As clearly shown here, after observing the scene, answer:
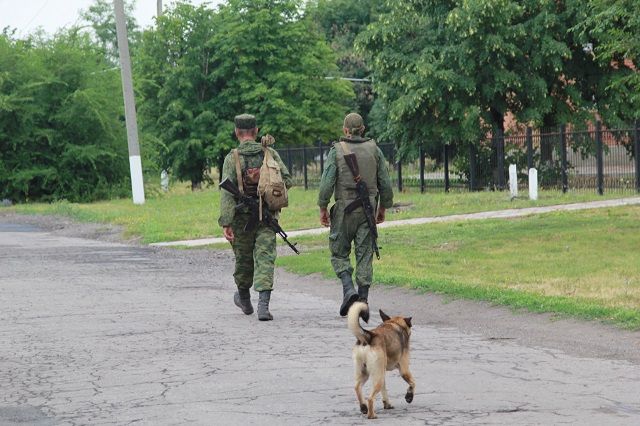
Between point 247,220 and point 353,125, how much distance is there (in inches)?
53.9

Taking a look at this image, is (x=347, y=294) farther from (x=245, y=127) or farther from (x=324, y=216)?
(x=245, y=127)

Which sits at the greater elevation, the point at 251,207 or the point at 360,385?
the point at 251,207

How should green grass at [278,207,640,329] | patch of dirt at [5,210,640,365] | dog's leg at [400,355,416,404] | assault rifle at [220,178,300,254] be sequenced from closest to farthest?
dog's leg at [400,355,416,404] < patch of dirt at [5,210,640,365] < assault rifle at [220,178,300,254] < green grass at [278,207,640,329]

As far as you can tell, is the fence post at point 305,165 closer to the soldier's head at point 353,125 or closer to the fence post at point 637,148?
the fence post at point 637,148

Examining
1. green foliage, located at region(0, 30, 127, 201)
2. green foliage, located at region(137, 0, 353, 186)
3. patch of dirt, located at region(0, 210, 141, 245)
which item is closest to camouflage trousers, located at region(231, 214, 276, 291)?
patch of dirt, located at region(0, 210, 141, 245)

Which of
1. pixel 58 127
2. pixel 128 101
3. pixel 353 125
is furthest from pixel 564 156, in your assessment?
pixel 353 125

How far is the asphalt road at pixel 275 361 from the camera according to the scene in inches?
299

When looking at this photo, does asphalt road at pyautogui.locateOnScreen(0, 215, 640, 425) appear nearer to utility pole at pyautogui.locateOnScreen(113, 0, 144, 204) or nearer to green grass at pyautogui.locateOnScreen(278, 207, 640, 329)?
green grass at pyautogui.locateOnScreen(278, 207, 640, 329)

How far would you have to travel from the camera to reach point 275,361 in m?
9.48

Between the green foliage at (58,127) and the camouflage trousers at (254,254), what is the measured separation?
28.8 meters

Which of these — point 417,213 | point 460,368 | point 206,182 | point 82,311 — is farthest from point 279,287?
point 206,182

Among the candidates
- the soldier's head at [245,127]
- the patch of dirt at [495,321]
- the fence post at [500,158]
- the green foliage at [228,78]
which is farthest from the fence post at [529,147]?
the soldier's head at [245,127]

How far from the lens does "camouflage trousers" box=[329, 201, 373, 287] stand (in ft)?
39.0

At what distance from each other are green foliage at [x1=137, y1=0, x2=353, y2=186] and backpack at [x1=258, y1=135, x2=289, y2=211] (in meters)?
40.1
